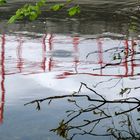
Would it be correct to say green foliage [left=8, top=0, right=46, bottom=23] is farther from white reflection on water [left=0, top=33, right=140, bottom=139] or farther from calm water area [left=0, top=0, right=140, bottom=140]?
white reflection on water [left=0, top=33, right=140, bottom=139]

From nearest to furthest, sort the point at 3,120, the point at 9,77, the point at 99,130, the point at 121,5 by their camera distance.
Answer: the point at 99,130
the point at 3,120
the point at 9,77
the point at 121,5

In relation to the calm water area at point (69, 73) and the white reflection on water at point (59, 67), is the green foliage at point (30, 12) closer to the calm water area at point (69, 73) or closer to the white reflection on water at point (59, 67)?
the calm water area at point (69, 73)

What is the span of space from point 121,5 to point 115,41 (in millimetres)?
9258

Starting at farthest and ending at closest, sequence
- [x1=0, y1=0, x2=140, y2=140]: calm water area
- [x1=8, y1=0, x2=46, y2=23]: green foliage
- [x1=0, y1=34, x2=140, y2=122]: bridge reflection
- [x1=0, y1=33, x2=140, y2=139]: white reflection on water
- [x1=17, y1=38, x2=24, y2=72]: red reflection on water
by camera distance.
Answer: [x1=17, y1=38, x2=24, y2=72]: red reflection on water, [x1=0, y1=34, x2=140, y2=122]: bridge reflection, [x1=0, y1=33, x2=140, y2=139]: white reflection on water, [x1=0, y1=0, x2=140, y2=140]: calm water area, [x1=8, y1=0, x2=46, y2=23]: green foliage

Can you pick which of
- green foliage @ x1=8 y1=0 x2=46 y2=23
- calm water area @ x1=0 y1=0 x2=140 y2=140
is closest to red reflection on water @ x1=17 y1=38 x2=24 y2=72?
calm water area @ x1=0 y1=0 x2=140 y2=140

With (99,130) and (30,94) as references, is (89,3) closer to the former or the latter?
(30,94)

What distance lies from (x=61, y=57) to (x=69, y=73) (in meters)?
1.71

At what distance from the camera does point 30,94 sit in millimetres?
8031

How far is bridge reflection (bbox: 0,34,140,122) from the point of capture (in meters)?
9.72

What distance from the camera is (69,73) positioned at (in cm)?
966

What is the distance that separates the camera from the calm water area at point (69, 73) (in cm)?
600

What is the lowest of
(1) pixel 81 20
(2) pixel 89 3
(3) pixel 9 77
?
(3) pixel 9 77

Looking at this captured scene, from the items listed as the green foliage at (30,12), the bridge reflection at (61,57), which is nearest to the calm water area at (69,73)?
the bridge reflection at (61,57)

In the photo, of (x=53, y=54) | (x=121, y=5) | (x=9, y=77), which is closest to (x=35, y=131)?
(x=9, y=77)
